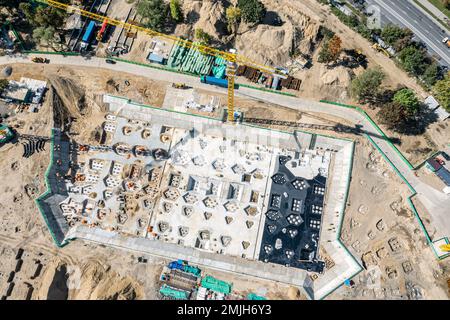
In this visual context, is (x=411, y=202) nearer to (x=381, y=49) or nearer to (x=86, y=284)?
(x=381, y=49)

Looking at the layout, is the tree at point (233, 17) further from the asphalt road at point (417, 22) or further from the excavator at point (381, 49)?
the excavator at point (381, 49)

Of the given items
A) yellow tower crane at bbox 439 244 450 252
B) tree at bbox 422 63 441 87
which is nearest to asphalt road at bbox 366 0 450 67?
tree at bbox 422 63 441 87

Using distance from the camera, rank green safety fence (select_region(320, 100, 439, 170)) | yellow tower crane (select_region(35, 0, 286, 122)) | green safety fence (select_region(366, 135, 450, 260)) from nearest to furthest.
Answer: green safety fence (select_region(366, 135, 450, 260))
green safety fence (select_region(320, 100, 439, 170))
yellow tower crane (select_region(35, 0, 286, 122))

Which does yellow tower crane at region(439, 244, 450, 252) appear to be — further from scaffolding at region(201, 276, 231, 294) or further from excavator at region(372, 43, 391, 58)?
scaffolding at region(201, 276, 231, 294)

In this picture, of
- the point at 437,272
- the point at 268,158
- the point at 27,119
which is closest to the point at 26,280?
the point at 27,119

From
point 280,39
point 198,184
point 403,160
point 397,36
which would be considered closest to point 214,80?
point 280,39
